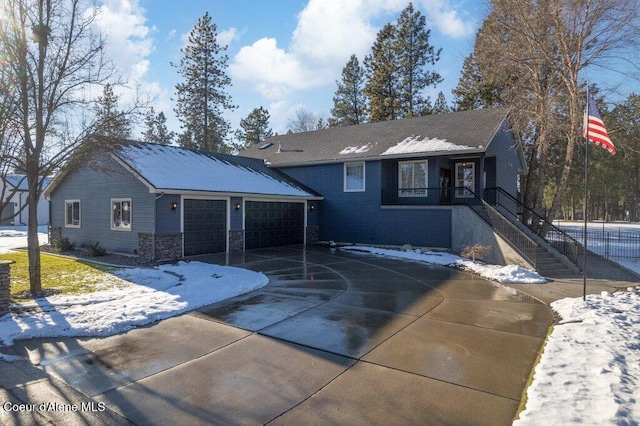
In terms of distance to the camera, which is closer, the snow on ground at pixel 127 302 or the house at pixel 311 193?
the snow on ground at pixel 127 302

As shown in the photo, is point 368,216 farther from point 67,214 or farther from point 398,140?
point 67,214

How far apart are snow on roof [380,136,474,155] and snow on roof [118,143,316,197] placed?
15.8 feet

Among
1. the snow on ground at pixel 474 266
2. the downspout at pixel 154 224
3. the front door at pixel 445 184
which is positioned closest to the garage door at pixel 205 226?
the downspout at pixel 154 224

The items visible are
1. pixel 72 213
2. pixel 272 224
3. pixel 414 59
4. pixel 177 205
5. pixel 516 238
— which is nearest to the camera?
pixel 516 238

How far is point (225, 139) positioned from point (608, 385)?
37692 mm

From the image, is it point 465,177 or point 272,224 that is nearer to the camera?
point 272,224

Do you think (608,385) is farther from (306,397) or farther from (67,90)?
(67,90)

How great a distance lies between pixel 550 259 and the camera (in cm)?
1212

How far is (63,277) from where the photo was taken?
1000 centimetres

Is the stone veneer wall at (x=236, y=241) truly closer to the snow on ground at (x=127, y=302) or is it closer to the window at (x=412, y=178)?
the snow on ground at (x=127, y=302)

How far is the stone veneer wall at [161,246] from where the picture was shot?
512 inches

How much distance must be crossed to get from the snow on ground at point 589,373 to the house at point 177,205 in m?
11.1

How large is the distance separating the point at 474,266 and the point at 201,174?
10848 mm

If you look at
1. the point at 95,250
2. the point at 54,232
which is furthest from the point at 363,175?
the point at 54,232
